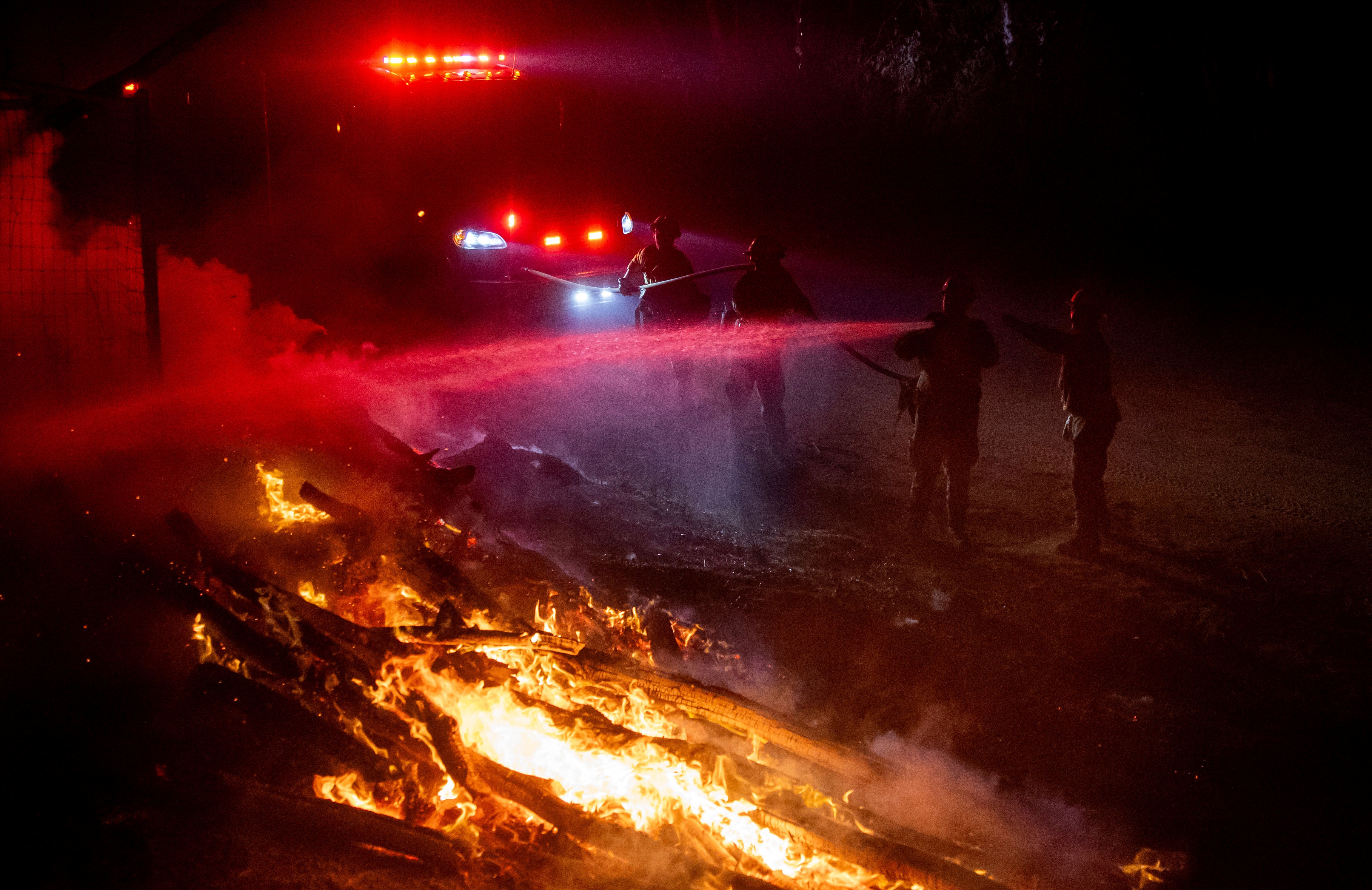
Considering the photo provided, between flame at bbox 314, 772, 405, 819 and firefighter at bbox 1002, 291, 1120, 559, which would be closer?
flame at bbox 314, 772, 405, 819

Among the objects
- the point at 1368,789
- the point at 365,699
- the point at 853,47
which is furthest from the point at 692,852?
the point at 853,47

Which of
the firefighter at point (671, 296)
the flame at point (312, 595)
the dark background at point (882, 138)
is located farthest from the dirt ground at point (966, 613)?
the dark background at point (882, 138)

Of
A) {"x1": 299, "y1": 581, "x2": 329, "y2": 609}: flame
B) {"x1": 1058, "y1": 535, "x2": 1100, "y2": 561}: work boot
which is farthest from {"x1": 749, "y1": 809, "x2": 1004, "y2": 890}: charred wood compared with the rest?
{"x1": 1058, "y1": 535, "x2": 1100, "y2": 561}: work boot

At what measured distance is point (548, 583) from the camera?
16.3ft

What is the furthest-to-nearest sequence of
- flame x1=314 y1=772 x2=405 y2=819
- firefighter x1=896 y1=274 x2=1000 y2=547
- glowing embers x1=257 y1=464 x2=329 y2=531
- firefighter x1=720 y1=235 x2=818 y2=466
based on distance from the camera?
firefighter x1=720 y1=235 x2=818 y2=466 → firefighter x1=896 y1=274 x2=1000 y2=547 → glowing embers x1=257 y1=464 x2=329 y2=531 → flame x1=314 y1=772 x2=405 y2=819

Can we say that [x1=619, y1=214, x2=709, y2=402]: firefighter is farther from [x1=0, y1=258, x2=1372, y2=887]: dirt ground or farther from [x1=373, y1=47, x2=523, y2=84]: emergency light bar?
[x1=373, y1=47, x2=523, y2=84]: emergency light bar

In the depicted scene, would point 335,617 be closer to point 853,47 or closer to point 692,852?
point 692,852

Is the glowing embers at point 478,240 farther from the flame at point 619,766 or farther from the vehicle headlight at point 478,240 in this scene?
the flame at point 619,766

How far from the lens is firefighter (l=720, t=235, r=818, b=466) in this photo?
312 inches

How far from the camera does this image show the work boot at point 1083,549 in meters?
6.03

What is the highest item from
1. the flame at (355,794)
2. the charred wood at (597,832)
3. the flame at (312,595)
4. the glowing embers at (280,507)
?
the glowing embers at (280,507)

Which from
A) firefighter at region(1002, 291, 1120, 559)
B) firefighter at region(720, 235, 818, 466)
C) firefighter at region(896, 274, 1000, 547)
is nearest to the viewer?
firefighter at region(1002, 291, 1120, 559)

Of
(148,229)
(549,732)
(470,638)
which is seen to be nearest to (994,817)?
(549,732)

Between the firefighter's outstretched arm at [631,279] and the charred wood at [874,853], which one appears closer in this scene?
the charred wood at [874,853]
